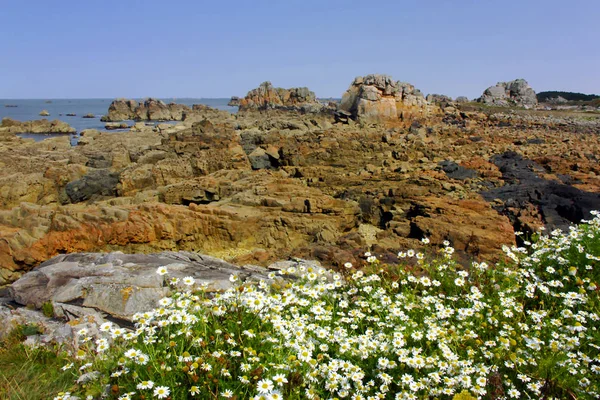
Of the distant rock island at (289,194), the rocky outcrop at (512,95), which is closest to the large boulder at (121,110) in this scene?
the distant rock island at (289,194)

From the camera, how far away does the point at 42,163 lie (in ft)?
85.2

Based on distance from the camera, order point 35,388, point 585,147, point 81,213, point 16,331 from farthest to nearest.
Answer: point 585,147, point 81,213, point 16,331, point 35,388

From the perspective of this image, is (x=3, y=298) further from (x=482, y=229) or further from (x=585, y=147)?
(x=585, y=147)

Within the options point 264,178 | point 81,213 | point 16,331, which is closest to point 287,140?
point 264,178

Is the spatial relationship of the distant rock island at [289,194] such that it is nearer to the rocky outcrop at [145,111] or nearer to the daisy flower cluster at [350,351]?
the daisy flower cluster at [350,351]

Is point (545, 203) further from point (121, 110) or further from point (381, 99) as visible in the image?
point (121, 110)

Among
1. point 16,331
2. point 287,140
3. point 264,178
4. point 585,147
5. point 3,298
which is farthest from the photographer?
point 585,147

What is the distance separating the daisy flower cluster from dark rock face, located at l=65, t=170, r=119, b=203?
16772mm

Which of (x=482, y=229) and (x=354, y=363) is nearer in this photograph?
(x=354, y=363)

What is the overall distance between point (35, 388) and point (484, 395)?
12.6 feet

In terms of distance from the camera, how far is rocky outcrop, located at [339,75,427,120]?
47.8 m

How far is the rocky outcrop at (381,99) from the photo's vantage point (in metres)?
47.8

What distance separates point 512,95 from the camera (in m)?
96.5

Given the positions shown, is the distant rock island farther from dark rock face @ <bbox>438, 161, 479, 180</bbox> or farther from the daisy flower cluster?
the daisy flower cluster
